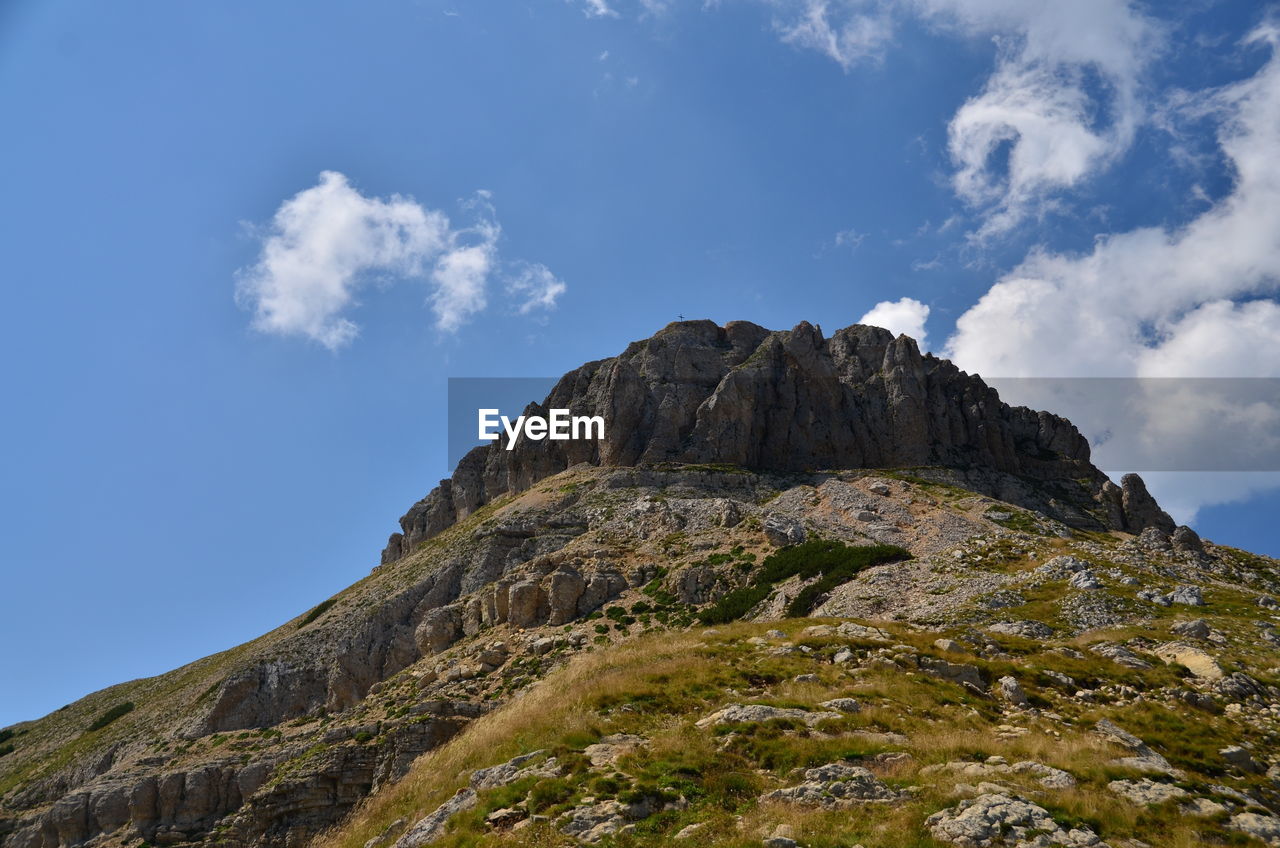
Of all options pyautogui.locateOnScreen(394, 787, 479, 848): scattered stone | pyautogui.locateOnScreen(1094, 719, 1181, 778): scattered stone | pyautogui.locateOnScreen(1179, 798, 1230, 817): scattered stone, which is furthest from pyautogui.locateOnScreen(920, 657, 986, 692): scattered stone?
pyautogui.locateOnScreen(394, 787, 479, 848): scattered stone

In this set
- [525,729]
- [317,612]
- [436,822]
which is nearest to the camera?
[436,822]

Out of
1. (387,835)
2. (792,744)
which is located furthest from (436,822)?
(792,744)

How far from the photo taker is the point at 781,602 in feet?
154

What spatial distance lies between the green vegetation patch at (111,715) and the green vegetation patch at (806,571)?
202 feet

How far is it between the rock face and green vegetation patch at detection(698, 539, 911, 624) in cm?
3432

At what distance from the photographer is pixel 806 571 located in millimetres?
50250

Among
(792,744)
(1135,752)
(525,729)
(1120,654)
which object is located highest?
(1120,654)

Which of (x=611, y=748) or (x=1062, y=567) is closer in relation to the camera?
(x=611, y=748)

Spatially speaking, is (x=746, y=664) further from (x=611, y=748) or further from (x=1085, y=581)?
(x=1085, y=581)

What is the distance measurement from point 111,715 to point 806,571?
69.2 metres

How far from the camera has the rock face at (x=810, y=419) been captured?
292 ft

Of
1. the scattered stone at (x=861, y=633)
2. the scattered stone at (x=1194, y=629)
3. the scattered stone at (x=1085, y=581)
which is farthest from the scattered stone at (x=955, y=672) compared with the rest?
the scattered stone at (x=1085, y=581)

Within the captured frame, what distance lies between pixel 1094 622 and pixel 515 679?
28.2 meters

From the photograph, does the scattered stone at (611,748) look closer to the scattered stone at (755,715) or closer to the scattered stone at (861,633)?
the scattered stone at (755,715)
